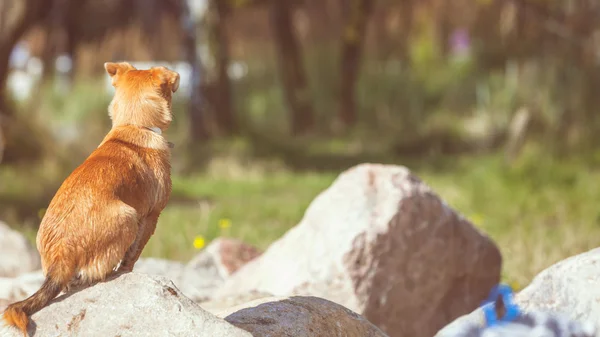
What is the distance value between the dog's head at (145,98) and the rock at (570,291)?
57.7 inches

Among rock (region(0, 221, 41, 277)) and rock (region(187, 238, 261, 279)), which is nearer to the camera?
rock (region(0, 221, 41, 277))

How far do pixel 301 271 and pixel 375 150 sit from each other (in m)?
7.72

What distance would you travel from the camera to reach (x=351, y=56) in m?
13.5

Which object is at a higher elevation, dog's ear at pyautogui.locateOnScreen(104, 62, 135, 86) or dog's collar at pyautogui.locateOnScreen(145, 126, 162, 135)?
dog's ear at pyautogui.locateOnScreen(104, 62, 135, 86)

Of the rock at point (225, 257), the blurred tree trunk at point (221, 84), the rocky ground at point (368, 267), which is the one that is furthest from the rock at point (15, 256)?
the blurred tree trunk at point (221, 84)

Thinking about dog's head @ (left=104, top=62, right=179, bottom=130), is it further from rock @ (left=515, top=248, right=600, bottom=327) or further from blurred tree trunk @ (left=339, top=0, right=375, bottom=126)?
blurred tree trunk @ (left=339, top=0, right=375, bottom=126)

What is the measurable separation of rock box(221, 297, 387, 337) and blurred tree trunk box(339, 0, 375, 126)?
32.0 feet

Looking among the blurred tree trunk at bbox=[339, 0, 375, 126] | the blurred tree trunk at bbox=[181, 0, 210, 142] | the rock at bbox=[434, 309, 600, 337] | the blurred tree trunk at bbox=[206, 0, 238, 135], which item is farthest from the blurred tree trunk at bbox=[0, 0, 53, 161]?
the rock at bbox=[434, 309, 600, 337]

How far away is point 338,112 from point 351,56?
0.89 meters

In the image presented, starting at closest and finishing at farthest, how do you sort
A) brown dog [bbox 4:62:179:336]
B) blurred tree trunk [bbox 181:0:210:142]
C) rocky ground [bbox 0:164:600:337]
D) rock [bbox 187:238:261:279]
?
brown dog [bbox 4:62:179:336] → rocky ground [bbox 0:164:600:337] → rock [bbox 187:238:261:279] → blurred tree trunk [bbox 181:0:210:142]

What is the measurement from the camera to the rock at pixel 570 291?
3242 mm

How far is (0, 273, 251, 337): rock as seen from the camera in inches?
114

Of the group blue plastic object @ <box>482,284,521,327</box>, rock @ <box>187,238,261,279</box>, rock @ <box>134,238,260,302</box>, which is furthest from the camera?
rock @ <box>187,238,261,279</box>

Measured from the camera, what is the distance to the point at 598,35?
11.0 metres
